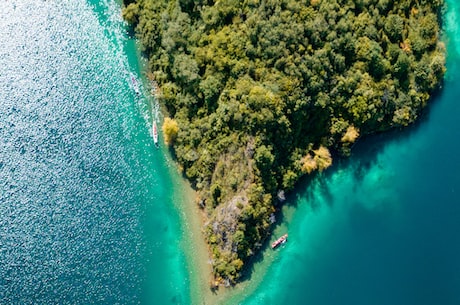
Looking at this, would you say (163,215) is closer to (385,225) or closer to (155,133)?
(155,133)

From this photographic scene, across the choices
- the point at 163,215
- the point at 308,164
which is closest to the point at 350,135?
the point at 308,164

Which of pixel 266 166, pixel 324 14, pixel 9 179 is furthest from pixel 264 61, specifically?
pixel 9 179

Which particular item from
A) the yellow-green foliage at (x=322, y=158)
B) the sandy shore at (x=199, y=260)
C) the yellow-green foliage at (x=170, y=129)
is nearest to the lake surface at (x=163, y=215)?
the sandy shore at (x=199, y=260)

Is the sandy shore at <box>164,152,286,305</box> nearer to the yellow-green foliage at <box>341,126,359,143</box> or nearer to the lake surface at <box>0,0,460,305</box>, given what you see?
the lake surface at <box>0,0,460,305</box>

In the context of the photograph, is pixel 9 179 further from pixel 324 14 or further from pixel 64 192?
pixel 324 14

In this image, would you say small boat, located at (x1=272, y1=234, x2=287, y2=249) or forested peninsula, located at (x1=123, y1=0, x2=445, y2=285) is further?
small boat, located at (x1=272, y1=234, x2=287, y2=249)

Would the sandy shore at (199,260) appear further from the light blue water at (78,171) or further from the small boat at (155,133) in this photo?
the small boat at (155,133)

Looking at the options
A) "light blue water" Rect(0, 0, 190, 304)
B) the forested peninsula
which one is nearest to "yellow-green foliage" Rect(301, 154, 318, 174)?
the forested peninsula
